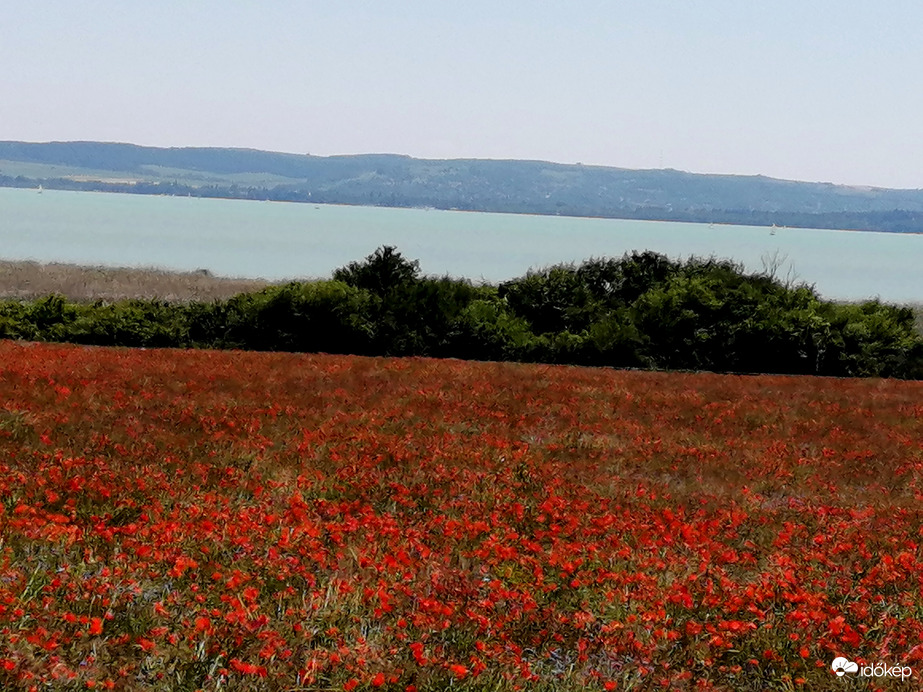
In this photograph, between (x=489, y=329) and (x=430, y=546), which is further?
(x=489, y=329)

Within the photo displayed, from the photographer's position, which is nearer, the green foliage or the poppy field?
the poppy field

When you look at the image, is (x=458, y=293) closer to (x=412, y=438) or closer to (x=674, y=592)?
(x=412, y=438)

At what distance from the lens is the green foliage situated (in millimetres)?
37531

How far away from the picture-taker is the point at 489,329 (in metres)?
38.3

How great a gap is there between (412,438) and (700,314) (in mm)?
25015

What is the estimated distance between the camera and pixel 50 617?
7328mm

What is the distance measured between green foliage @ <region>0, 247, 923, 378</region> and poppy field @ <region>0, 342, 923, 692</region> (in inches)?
690

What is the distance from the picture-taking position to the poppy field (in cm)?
737

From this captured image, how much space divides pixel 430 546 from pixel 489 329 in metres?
28.0

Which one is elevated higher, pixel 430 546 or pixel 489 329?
pixel 430 546

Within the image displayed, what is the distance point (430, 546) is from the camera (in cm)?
1047

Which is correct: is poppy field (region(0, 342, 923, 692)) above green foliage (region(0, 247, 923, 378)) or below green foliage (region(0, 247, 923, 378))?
above

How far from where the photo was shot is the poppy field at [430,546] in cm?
737

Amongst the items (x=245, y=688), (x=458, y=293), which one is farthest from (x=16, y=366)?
(x=458, y=293)
